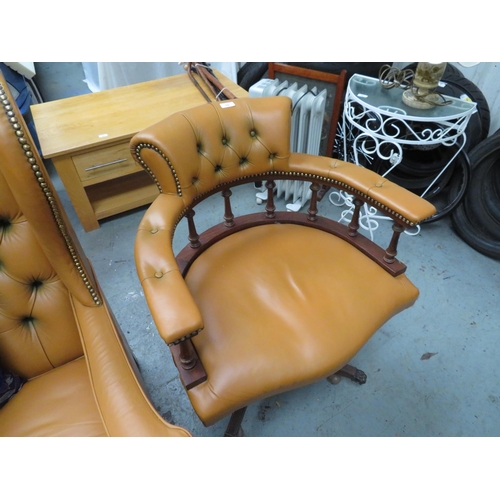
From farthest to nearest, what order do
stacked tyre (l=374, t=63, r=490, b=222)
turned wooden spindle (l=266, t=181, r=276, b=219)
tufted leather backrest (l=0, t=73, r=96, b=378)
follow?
stacked tyre (l=374, t=63, r=490, b=222), turned wooden spindle (l=266, t=181, r=276, b=219), tufted leather backrest (l=0, t=73, r=96, b=378)

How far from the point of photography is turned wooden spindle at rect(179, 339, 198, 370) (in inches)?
29.5

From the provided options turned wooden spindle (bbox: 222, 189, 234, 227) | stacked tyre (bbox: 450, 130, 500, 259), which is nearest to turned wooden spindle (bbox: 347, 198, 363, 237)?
turned wooden spindle (bbox: 222, 189, 234, 227)

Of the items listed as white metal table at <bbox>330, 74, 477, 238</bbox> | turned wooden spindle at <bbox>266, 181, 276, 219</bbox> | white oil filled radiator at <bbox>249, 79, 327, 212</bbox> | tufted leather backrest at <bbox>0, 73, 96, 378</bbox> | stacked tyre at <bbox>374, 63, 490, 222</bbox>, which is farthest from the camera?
stacked tyre at <bbox>374, 63, 490, 222</bbox>

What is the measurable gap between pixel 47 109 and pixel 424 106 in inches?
75.8

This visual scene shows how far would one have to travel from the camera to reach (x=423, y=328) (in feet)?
4.64

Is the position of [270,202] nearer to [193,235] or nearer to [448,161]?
[193,235]

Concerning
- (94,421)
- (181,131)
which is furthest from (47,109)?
(94,421)

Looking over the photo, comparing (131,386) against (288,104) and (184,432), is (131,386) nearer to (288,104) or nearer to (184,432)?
(184,432)

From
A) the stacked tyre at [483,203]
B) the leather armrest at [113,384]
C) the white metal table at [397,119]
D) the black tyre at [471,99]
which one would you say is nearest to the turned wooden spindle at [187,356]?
the leather armrest at [113,384]

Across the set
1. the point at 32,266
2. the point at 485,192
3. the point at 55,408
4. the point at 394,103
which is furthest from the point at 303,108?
the point at 55,408

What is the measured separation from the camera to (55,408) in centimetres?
76

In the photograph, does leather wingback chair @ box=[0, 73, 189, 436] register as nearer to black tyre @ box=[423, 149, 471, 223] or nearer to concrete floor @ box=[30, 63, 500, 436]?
concrete floor @ box=[30, 63, 500, 436]

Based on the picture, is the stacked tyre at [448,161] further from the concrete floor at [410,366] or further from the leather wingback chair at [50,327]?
the leather wingback chair at [50,327]

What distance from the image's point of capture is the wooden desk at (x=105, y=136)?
1.60m
